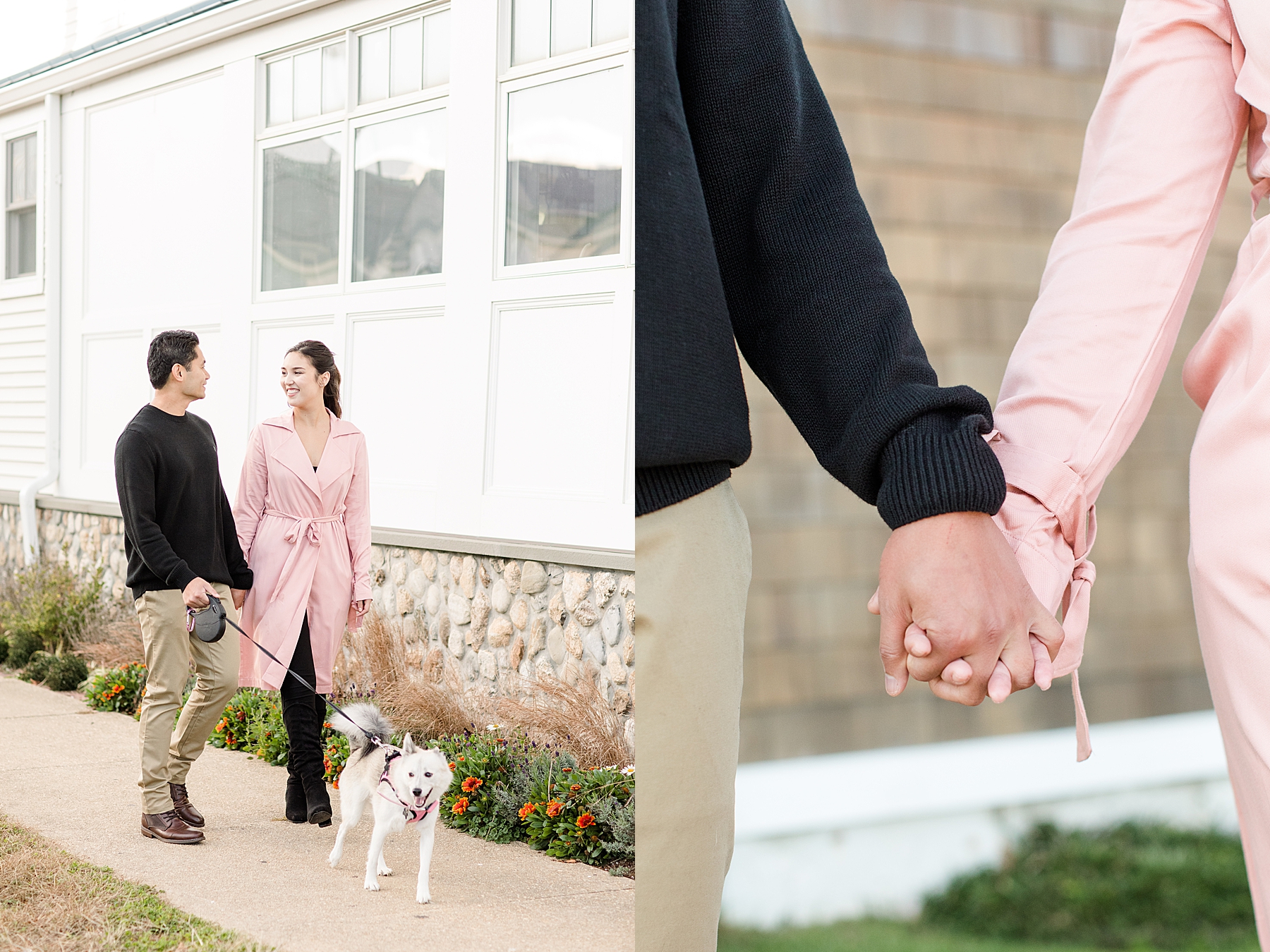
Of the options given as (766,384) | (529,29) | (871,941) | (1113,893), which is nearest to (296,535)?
(766,384)

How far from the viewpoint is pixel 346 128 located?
1532 millimetres

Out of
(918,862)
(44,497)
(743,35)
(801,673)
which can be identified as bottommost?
(918,862)

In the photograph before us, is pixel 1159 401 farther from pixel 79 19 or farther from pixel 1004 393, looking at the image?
pixel 79 19

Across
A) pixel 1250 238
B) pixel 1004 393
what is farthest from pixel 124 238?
pixel 1250 238

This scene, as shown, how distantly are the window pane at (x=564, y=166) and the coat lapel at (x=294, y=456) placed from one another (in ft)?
1.30

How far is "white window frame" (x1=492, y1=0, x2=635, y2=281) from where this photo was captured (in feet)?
5.13

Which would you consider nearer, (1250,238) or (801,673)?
(1250,238)

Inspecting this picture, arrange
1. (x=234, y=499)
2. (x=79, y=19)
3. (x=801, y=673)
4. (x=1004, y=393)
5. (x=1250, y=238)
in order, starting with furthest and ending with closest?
(x=801, y=673)
(x=79, y=19)
(x=234, y=499)
(x=1004, y=393)
(x=1250, y=238)

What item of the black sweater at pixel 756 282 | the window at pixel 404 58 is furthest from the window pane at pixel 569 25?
the black sweater at pixel 756 282

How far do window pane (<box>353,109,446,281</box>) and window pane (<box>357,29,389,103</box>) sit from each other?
4 cm

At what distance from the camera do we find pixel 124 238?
144 cm

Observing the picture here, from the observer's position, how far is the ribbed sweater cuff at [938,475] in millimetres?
947

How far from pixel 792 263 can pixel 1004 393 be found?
0.93ft

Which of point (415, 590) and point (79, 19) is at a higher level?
point (79, 19)
